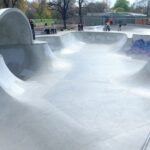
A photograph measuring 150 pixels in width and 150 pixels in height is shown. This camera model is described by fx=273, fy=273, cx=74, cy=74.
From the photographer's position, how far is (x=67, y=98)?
10.3 meters

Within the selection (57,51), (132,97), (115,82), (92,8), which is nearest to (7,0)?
(57,51)

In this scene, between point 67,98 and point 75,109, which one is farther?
point 67,98

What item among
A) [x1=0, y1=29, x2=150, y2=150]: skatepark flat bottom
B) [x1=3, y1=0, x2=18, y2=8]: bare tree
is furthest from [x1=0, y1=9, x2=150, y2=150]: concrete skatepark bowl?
[x1=3, y1=0, x2=18, y2=8]: bare tree

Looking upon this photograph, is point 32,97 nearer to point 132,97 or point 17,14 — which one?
point 132,97

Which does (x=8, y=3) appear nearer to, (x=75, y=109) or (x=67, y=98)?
(x=67, y=98)

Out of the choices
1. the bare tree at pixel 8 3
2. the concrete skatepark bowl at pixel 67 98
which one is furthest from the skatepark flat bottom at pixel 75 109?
the bare tree at pixel 8 3

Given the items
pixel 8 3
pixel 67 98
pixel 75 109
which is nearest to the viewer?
pixel 75 109

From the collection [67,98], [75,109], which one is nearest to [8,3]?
[67,98]

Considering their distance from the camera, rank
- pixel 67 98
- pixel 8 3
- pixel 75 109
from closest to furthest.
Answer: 1. pixel 75 109
2. pixel 67 98
3. pixel 8 3

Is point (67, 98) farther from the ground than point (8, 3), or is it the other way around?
point (8, 3)

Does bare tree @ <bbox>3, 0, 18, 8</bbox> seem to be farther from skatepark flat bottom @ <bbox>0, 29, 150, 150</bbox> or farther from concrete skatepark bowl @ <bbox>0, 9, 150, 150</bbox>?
skatepark flat bottom @ <bbox>0, 29, 150, 150</bbox>

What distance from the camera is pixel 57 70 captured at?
1572cm

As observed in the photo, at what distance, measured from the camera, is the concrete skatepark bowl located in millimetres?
6973

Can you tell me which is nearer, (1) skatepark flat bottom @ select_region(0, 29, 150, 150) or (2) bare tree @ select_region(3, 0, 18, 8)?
(1) skatepark flat bottom @ select_region(0, 29, 150, 150)
